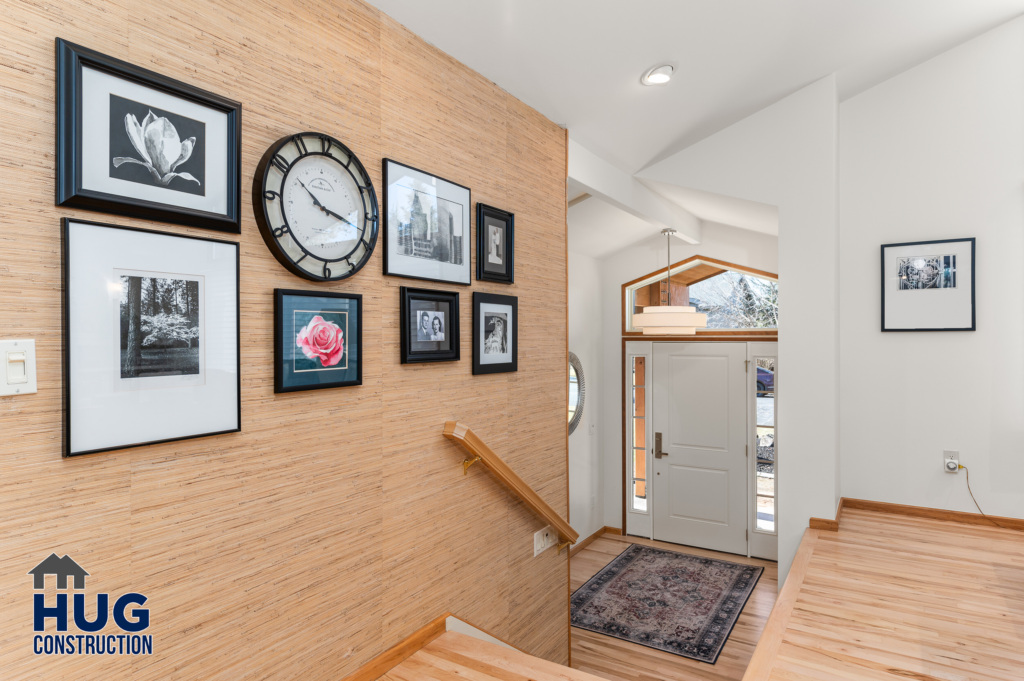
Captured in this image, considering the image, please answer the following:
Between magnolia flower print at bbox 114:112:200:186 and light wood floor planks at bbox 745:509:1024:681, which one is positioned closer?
magnolia flower print at bbox 114:112:200:186

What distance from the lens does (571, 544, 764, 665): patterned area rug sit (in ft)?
12.2

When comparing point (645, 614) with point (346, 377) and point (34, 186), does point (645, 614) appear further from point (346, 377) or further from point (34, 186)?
point (34, 186)

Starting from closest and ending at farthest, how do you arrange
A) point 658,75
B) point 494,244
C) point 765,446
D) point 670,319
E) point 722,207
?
point 494,244 → point 658,75 → point 722,207 → point 670,319 → point 765,446

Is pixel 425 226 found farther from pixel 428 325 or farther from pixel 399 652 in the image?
pixel 399 652

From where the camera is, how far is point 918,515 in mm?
3451

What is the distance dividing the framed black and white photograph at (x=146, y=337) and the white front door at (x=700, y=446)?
4.38 metres

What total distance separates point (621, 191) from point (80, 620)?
3.16 metres

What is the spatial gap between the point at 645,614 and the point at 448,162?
131 inches

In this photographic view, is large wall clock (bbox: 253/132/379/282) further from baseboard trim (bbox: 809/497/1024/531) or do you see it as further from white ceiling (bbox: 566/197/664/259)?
baseboard trim (bbox: 809/497/1024/531)

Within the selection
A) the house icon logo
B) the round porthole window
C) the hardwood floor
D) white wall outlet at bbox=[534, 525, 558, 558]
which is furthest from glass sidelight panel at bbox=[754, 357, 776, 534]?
the house icon logo

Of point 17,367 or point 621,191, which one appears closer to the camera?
point 17,367

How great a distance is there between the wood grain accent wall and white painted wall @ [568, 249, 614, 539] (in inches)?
93.4

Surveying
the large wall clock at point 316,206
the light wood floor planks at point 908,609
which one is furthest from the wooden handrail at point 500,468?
the light wood floor planks at point 908,609

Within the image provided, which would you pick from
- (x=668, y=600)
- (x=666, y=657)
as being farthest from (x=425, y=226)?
(x=668, y=600)
